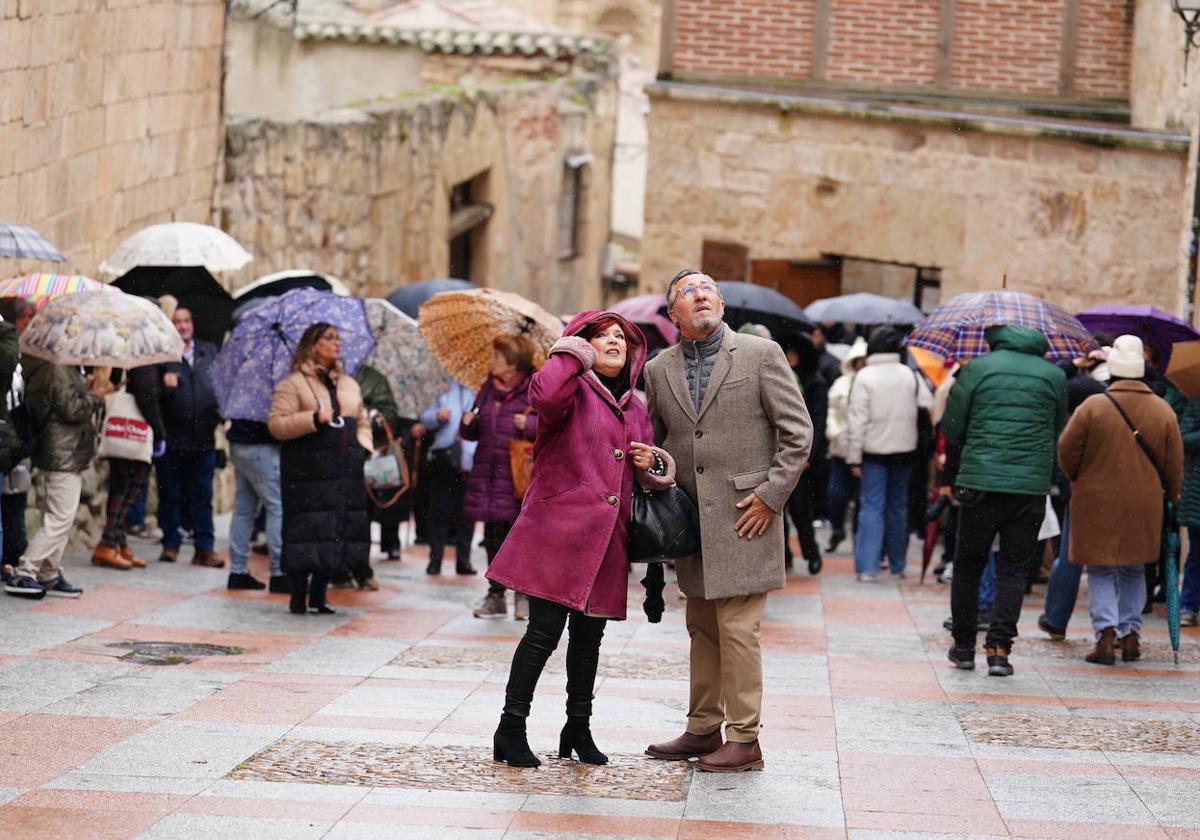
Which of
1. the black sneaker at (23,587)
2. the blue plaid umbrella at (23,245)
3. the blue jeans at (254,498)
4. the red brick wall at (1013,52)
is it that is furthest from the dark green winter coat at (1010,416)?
the red brick wall at (1013,52)

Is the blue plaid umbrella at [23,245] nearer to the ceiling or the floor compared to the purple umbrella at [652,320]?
nearer to the ceiling

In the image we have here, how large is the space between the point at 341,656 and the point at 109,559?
2.80m

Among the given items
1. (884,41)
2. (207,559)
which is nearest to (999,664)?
(207,559)

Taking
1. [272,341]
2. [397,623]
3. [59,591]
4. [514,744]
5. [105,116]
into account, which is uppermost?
[105,116]

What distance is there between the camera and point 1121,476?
9664 millimetres

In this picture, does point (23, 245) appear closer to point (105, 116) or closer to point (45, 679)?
point (45, 679)

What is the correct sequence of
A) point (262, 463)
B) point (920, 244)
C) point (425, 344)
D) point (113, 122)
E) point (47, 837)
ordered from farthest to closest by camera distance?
point (920, 244) → point (113, 122) → point (425, 344) → point (262, 463) → point (47, 837)

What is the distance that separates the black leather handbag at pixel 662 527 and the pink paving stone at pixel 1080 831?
4.83 ft

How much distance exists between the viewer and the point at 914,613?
11.5 metres

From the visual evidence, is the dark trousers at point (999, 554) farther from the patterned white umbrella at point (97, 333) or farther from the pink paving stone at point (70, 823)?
the pink paving stone at point (70, 823)

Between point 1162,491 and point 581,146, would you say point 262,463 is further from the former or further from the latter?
point 581,146

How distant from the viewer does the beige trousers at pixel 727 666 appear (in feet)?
22.3

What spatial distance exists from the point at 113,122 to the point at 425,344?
3.06 m

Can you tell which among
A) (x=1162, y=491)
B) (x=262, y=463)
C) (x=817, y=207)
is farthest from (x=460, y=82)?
(x=1162, y=491)
